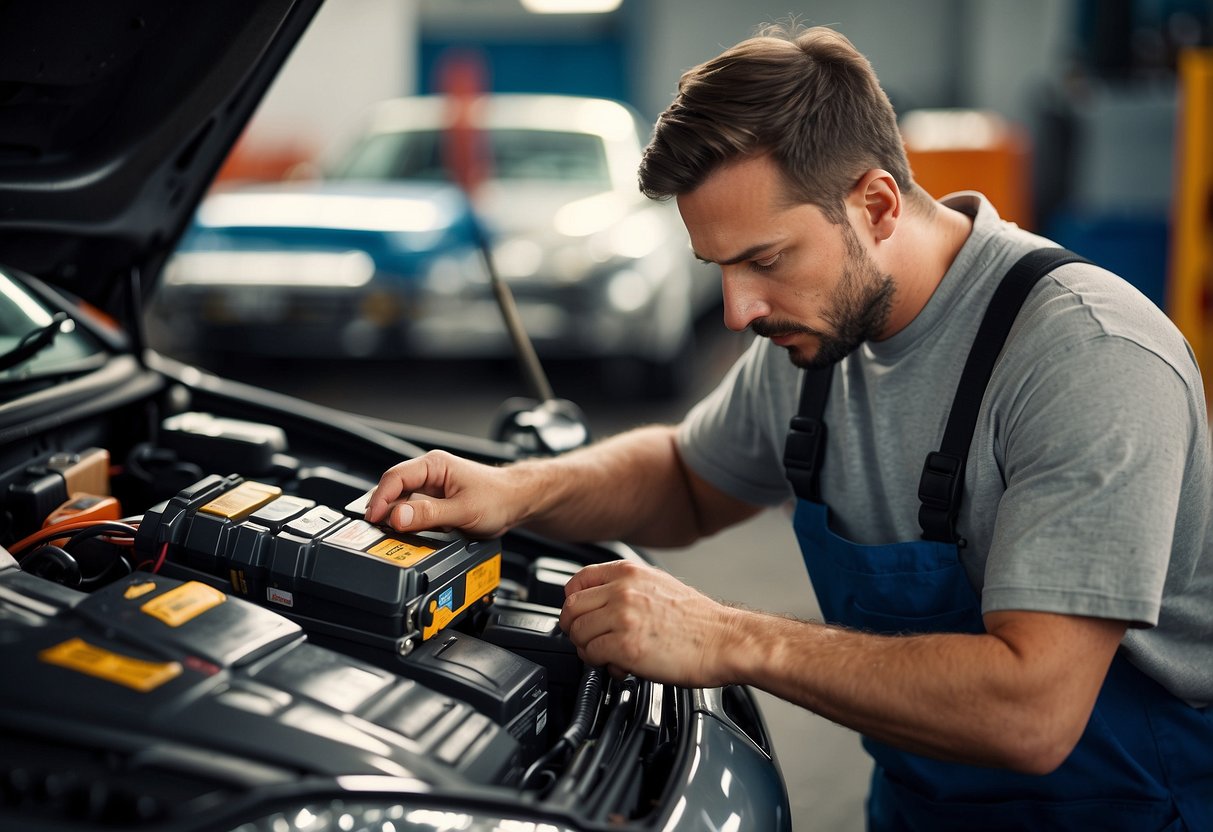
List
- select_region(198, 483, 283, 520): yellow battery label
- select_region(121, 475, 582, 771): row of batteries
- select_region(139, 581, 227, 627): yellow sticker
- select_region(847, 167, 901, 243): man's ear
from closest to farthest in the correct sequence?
select_region(139, 581, 227, 627): yellow sticker, select_region(121, 475, 582, 771): row of batteries, select_region(198, 483, 283, 520): yellow battery label, select_region(847, 167, 901, 243): man's ear

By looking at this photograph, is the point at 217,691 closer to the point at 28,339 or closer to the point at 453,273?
the point at 28,339

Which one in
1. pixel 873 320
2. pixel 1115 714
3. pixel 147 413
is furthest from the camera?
pixel 147 413

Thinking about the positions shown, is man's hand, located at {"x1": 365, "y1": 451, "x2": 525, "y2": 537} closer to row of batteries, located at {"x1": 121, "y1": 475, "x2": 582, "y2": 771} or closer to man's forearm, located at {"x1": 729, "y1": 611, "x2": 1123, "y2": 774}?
row of batteries, located at {"x1": 121, "y1": 475, "x2": 582, "y2": 771}

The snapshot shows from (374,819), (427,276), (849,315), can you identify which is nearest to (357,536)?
(374,819)

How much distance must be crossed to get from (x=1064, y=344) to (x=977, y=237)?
273 millimetres

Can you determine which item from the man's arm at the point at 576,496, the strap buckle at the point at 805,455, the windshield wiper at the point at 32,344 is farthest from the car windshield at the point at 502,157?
the strap buckle at the point at 805,455

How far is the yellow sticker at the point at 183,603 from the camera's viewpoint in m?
1.09

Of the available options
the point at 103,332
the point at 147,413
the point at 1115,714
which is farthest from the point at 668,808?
the point at 103,332

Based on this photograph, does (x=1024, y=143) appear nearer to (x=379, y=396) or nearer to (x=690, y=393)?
(x=690, y=393)

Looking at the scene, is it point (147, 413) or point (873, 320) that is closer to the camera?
point (873, 320)

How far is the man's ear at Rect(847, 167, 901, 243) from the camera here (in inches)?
55.7

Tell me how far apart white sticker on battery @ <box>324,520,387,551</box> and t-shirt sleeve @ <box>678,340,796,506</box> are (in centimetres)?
63

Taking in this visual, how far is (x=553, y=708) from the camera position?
1.40 metres

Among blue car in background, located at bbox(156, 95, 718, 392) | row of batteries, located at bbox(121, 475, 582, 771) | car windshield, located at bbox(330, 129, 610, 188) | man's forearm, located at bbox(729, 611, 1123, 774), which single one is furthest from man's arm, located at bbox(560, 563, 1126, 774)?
car windshield, located at bbox(330, 129, 610, 188)
